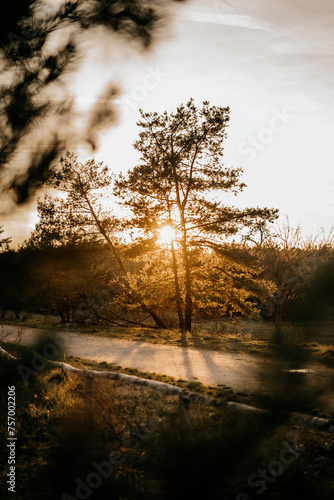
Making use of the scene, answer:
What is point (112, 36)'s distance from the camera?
2291mm

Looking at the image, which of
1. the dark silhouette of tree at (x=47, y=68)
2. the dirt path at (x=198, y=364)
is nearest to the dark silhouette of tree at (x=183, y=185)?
the dirt path at (x=198, y=364)

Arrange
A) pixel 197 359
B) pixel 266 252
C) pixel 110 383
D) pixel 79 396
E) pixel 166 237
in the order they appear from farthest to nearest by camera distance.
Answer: pixel 166 237 → pixel 266 252 → pixel 197 359 → pixel 110 383 → pixel 79 396

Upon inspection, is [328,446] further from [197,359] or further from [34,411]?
[197,359]

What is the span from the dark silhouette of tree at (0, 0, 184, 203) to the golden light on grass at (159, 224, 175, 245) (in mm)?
18020

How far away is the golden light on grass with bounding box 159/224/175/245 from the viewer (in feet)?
67.7

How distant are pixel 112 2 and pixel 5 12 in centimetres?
53

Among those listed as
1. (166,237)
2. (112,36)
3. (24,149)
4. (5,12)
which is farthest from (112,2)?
(166,237)
